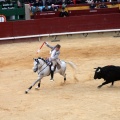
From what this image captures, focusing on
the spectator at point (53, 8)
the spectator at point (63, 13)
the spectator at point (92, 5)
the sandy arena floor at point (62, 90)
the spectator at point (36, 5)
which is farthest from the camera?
the spectator at point (92, 5)

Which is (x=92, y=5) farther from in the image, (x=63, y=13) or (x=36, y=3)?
(x=36, y=3)

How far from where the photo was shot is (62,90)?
1108cm

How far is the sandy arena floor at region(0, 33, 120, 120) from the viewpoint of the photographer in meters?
8.84

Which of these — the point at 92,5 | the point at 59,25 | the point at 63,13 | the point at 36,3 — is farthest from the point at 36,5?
the point at 92,5

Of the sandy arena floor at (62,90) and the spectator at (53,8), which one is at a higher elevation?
the spectator at (53,8)

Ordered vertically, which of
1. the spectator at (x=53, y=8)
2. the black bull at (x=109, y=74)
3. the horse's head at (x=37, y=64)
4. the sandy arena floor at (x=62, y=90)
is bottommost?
the sandy arena floor at (x=62, y=90)

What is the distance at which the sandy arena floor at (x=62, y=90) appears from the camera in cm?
884

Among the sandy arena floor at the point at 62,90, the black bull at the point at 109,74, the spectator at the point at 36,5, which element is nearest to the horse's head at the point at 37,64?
the sandy arena floor at the point at 62,90

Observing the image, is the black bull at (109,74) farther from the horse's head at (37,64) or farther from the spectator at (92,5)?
the spectator at (92,5)

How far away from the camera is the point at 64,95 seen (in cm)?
1047

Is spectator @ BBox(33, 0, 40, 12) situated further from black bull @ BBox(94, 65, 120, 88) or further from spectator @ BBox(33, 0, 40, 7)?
black bull @ BBox(94, 65, 120, 88)

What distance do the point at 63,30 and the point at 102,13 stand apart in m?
3.65

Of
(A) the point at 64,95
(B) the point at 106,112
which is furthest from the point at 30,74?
(B) the point at 106,112

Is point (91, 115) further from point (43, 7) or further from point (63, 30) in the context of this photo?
point (43, 7)
